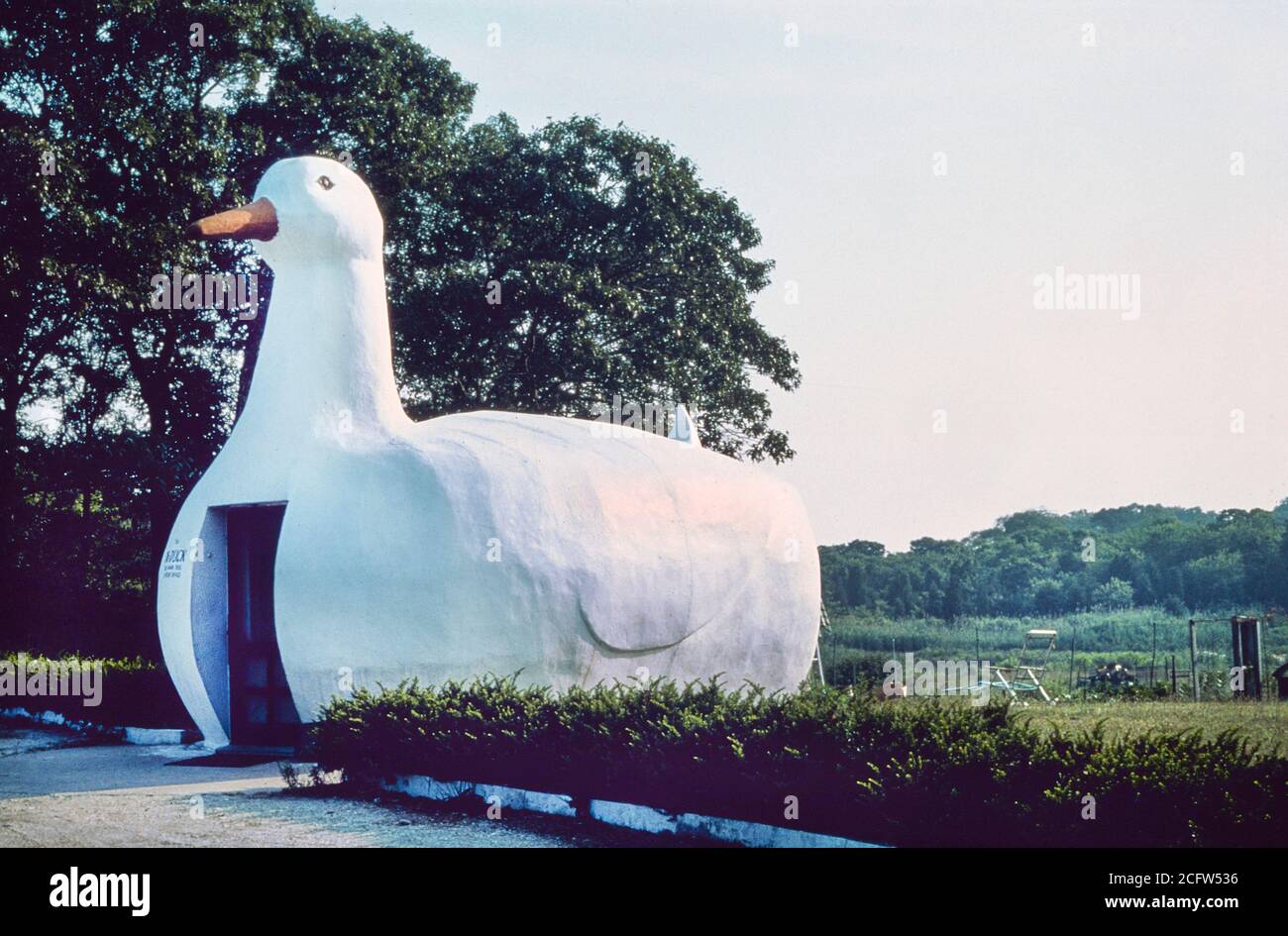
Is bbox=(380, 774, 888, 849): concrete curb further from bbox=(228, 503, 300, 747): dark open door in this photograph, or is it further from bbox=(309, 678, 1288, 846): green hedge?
bbox=(228, 503, 300, 747): dark open door

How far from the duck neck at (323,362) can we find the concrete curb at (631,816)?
417 cm

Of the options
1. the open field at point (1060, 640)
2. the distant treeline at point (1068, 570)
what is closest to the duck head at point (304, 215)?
the open field at point (1060, 640)

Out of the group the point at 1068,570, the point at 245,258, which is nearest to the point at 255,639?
the point at 245,258

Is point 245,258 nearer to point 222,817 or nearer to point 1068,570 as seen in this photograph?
point 222,817

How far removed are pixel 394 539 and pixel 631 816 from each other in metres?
4.30

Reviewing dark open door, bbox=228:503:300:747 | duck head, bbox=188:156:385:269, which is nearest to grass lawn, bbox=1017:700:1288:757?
dark open door, bbox=228:503:300:747

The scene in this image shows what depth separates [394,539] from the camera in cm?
1281

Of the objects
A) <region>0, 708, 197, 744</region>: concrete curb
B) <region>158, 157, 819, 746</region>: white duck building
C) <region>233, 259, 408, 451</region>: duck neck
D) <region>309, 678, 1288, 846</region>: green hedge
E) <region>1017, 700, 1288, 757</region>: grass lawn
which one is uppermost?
<region>233, 259, 408, 451</region>: duck neck

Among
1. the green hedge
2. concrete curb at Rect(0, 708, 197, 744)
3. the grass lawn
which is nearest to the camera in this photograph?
the green hedge

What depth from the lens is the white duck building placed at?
42.0 ft

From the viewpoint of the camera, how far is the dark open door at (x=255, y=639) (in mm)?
14406

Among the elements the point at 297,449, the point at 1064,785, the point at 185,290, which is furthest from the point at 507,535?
the point at 185,290

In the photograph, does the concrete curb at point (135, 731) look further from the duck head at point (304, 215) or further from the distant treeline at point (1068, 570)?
the distant treeline at point (1068, 570)

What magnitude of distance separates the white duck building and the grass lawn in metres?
4.76
